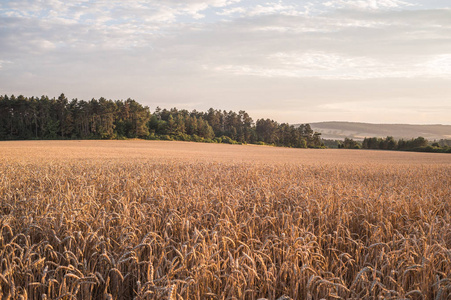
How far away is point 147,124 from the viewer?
88.5m

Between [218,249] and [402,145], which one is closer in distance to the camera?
[218,249]

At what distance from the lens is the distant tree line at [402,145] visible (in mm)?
68375

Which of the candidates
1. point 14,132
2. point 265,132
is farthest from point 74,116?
point 265,132

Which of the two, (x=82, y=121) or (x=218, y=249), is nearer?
(x=218, y=249)

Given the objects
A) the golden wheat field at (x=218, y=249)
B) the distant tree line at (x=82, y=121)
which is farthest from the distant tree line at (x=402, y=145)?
the golden wheat field at (x=218, y=249)

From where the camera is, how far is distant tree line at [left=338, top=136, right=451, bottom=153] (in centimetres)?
6838

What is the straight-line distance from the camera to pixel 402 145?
78000 mm

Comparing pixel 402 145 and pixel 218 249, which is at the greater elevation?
pixel 402 145

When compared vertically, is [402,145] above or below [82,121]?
below

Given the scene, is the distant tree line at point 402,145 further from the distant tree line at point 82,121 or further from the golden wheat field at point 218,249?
the golden wheat field at point 218,249

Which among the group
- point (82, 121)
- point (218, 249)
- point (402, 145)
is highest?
point (82, 121)

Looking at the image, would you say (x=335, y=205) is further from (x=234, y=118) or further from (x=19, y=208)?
(x=234, y=118)

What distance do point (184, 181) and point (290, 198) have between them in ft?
11.9

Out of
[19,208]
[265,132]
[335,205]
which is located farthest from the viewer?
[265,132]
